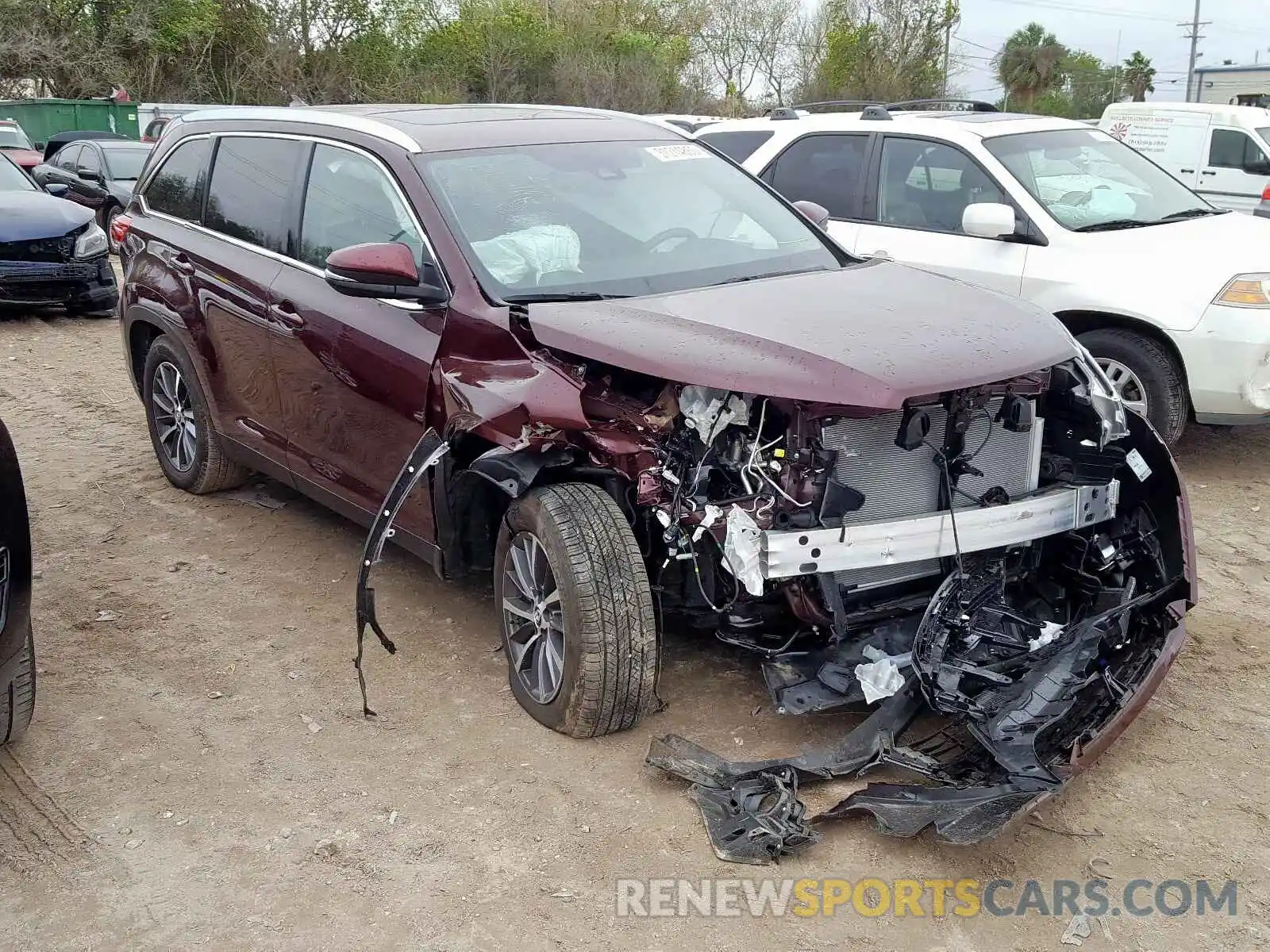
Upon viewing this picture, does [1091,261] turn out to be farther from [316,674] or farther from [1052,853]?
[316,674]

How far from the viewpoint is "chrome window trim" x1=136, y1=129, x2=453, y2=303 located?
4176 mm

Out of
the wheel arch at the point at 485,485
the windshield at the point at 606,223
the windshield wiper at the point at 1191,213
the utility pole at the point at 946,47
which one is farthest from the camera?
the utility pole at the point at 946,47

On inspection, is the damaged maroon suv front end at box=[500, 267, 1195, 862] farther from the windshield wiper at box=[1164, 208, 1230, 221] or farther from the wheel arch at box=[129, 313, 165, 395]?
the windshield wiper at box=[1164, 208, 1230, 221]

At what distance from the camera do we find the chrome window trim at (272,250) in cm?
418

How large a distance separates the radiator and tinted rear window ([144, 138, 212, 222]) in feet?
11.6

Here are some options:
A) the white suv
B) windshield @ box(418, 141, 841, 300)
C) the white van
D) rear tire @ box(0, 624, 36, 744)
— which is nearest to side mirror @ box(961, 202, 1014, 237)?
the white suv

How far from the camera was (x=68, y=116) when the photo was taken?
27.8 m

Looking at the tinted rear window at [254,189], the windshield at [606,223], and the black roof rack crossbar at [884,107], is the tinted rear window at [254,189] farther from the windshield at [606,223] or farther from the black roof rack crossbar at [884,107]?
the black roof rack crossbar at [884,107]

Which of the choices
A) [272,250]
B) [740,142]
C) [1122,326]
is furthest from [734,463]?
[740,142]

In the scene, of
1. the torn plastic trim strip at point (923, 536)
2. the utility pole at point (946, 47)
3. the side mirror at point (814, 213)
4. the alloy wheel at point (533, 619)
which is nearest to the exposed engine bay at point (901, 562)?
the torn plastic trim strip at point (923, 536)

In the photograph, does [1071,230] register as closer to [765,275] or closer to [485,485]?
[765,275]

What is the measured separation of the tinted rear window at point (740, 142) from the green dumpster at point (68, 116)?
2371 cm

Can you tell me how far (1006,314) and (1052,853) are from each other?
64.1 inches

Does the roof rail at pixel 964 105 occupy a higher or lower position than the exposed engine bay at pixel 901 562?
higher
